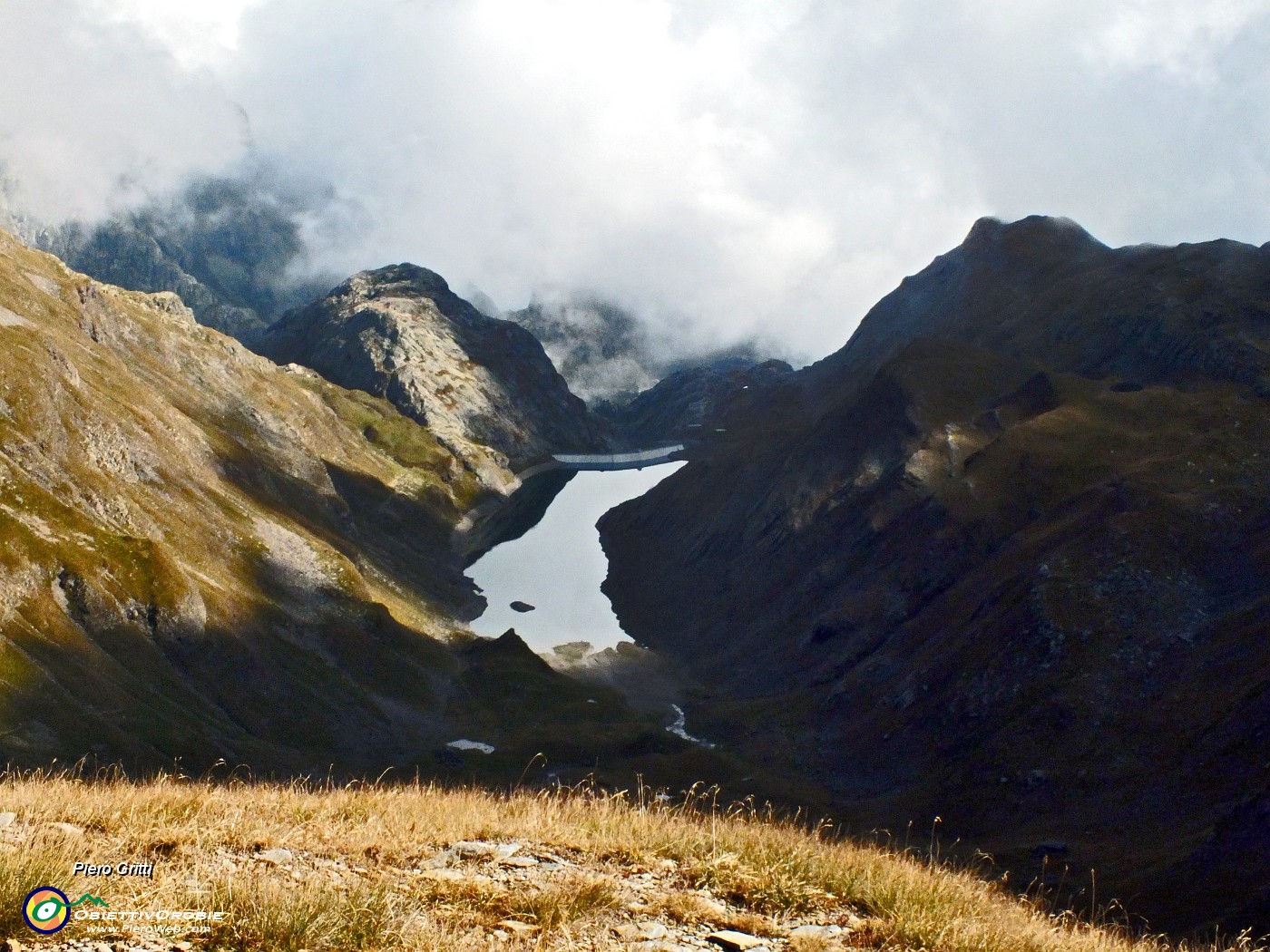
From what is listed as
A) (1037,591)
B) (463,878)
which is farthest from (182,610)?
(463,878)

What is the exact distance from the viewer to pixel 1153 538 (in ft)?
300

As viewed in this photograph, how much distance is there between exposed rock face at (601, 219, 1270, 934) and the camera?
2559 inches

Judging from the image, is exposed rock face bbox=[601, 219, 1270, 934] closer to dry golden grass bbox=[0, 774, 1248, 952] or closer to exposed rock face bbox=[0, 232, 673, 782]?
exposed rock face bbox=[0, 232, 673, 782]

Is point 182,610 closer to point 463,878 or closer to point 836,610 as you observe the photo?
point 836,610

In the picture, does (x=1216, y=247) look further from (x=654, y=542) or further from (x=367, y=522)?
(x=367, y=522)

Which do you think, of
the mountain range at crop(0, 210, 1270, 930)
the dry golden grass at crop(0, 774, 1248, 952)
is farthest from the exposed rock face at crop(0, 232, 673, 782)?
the dry golden grass at crop(0, 774, 1248, 952)

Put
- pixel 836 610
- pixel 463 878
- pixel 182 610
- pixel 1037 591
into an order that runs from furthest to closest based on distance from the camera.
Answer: pixel 836 610 < pixel 182 610 < pixel 1037 591 < pixel 463 878

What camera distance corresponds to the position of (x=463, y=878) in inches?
469

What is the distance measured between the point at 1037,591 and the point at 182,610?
72303mm

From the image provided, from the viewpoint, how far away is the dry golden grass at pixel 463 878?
9.99m

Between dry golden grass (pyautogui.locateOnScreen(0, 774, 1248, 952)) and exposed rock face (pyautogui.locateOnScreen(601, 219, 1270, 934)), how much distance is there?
33386mm

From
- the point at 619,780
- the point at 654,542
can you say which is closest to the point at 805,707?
the point at 619,780

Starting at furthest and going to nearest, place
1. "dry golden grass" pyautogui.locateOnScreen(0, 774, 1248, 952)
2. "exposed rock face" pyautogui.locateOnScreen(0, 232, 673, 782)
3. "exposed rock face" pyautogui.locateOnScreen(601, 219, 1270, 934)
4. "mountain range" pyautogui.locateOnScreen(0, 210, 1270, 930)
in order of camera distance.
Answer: "exposed rock face" pyautogui.locateOnScreen(0, 232, 673, 782) → "mountain range" pyautogui.locateOnScreen(0, 210, 1270, 930) → "exposed rock face" pyautogui.locateOnScreen(601, 219, 1270, 934) → "dry golden grass" pyautogui.locateOnScreen(0, 774, 1248, 952)

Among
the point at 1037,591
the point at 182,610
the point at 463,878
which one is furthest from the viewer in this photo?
the point at 182,610
